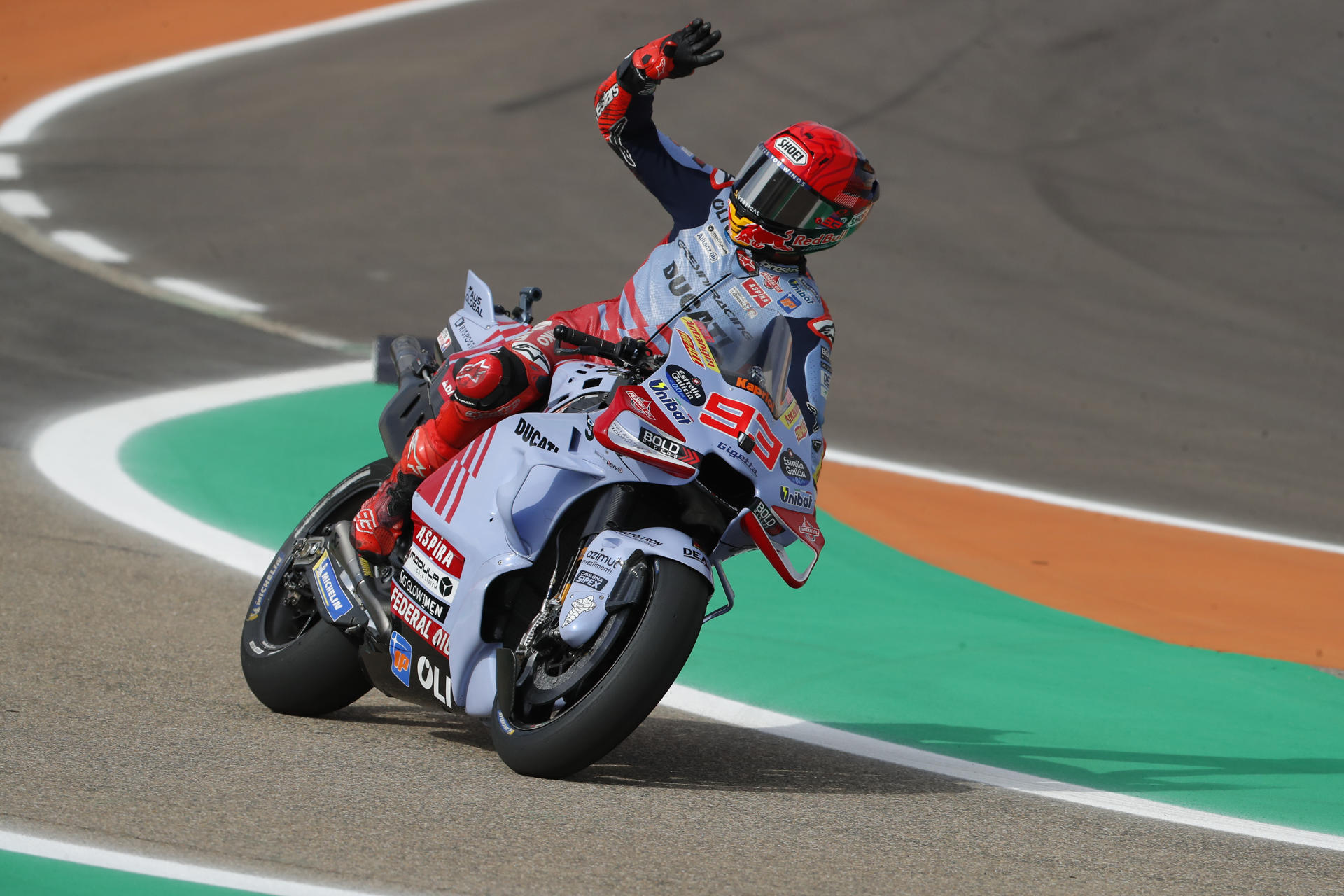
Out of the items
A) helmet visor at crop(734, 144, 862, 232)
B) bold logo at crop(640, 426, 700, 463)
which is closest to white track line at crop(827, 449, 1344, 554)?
helmet visor at crop(734, 144, 862, 232)

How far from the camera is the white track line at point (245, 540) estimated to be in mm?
5539

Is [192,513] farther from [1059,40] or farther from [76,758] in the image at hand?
[1059,40]

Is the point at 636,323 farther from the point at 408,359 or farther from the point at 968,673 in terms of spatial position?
the point at 968,673

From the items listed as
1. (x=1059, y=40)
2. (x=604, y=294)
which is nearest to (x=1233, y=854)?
(x=604, y=294)

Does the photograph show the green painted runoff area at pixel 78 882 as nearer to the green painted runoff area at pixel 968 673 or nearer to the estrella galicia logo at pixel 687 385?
the green painted runoff area at pixel 968 673

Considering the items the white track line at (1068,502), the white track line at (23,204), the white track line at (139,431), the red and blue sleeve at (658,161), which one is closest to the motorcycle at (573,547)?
the red and blue sleeve at (658,161)

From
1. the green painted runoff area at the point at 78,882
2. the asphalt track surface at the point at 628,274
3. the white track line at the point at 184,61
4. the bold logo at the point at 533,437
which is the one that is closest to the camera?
the green painted runoff area at the point at 78,882

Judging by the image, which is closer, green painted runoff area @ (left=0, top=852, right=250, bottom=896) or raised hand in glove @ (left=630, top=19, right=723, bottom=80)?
green painted runoff area @ (left=0, top=852, right=250, bottom=896)

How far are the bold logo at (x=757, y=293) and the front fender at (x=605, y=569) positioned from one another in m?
0.94

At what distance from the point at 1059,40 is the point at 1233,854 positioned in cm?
2175

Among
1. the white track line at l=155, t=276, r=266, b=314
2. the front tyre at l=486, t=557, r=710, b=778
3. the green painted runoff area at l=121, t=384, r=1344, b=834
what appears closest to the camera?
the front tyre at l=486, t=557, r=710, b=778

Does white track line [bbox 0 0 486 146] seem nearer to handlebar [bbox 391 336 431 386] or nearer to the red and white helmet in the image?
handlebar [bbox 391 336 431 386]

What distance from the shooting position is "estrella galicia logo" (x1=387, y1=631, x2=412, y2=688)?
5328 millimetres

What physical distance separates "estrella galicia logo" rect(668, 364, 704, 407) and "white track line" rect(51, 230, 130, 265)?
1062 cm
